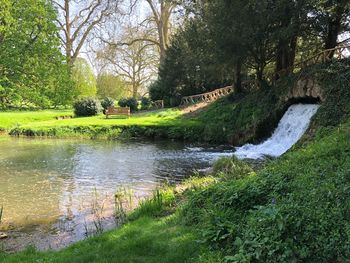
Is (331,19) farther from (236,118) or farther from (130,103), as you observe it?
(130,103)

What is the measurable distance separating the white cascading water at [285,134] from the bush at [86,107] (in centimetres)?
1777

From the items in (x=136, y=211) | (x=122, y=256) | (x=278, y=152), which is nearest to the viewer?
(x=122, y=256)

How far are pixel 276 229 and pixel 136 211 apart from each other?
396cm

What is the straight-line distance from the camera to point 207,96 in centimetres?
3312

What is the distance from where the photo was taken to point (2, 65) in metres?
17.5

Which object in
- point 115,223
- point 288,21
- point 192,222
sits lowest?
point 115,223

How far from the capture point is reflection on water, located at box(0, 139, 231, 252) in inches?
340

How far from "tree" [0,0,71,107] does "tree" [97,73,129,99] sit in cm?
3924

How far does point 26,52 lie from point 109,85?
138ft

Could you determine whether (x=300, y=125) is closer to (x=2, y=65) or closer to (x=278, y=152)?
(x=278, y=152)

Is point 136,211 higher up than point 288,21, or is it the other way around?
point 288,21

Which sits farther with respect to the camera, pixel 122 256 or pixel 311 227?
pixel 122 256

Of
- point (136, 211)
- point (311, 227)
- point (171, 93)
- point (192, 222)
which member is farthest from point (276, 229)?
point (171, 93)

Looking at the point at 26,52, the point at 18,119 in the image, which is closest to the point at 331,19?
the point at 26,52
